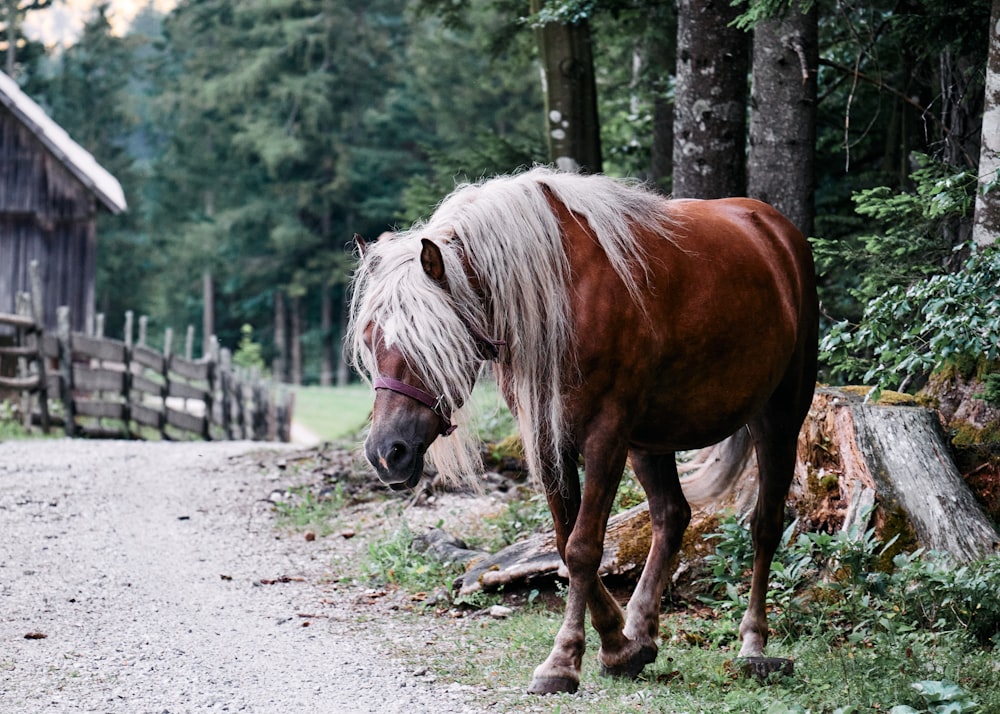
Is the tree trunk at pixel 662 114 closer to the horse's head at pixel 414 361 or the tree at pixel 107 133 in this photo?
the horse's head at pixel 414 361

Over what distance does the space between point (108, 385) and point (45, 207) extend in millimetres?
6102

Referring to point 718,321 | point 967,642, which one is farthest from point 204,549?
point 967,642

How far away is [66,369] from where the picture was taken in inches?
576

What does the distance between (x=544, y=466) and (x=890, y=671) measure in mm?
1606

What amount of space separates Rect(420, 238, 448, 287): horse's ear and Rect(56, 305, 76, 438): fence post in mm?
12236

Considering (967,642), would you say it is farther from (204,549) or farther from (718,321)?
(204,549)

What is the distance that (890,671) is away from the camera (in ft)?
13.2

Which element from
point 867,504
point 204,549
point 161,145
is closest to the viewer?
point 867,504

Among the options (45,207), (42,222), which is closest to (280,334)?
(42,222)

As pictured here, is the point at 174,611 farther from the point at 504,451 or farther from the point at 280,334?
the point at 280,334

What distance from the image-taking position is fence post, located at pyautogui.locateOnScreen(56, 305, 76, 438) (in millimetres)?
14562

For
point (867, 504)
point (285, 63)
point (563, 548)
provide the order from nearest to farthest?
1. point (563, 548)
2. point (867, 504)
3. point (285, 63)

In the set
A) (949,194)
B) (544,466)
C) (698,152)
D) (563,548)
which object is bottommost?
(563,548)

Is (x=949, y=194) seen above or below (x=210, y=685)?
above
